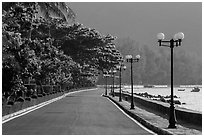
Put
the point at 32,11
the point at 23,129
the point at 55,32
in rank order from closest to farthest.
Result: 1. the point at 23,129
2. the point at 32,11
3. the point at 55,32

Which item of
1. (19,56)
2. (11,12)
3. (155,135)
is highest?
(11,12)

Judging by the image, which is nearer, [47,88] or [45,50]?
[45,50]

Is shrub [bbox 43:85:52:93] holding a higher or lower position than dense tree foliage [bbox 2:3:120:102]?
lower

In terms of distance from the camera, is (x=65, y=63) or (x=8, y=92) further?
(x=65, y=63)

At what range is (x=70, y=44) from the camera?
69.9m

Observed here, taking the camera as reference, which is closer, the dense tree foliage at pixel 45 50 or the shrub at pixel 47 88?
the dense tree foliage at pixel 45 50

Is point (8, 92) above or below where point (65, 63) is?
below

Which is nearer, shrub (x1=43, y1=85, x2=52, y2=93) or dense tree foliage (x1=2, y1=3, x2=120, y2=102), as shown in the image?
dense tree foliage (x1=2, y1=3, x2=120, y2=102)

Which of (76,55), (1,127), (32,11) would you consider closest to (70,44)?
(76,55)

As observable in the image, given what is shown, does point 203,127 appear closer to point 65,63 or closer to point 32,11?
point 32,11

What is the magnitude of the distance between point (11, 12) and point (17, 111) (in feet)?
20.6

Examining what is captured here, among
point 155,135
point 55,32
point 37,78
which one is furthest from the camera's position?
point 55,32

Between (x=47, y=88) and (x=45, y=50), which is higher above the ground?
(x=45, y=50)

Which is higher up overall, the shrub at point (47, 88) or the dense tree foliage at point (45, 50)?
the dense tree foliage at point (45, 50)
